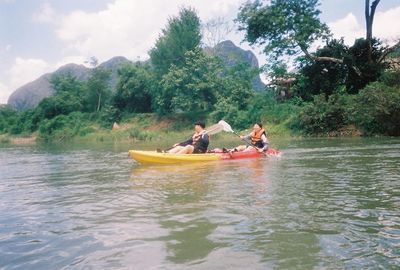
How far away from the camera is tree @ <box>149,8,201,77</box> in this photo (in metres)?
36.5

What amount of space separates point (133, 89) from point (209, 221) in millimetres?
34893

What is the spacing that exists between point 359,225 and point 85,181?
5.84 m

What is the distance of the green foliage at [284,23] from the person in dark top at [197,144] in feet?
47.0

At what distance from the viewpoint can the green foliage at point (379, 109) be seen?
686 inches

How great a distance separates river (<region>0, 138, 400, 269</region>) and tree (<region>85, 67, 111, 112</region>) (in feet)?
121

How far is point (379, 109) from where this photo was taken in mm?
17500

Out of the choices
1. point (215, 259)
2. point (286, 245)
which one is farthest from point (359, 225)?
point (215, 259)

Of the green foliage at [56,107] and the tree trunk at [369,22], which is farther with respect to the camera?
the green foliage at [56,107]

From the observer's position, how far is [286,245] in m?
3.59

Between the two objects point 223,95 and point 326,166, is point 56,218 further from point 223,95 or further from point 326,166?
point 223,95

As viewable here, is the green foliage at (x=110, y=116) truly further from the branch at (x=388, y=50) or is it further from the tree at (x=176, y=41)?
the branch at (x=388, y=50)

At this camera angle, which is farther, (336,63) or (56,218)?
(336,63)

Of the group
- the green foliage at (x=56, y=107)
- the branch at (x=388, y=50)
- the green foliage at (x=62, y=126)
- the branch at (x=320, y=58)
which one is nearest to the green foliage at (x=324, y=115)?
the branch at (x=320, y=58)

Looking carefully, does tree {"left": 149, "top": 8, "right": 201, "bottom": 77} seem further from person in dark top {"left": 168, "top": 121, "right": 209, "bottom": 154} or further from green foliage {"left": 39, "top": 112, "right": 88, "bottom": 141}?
person in dark top {"left": 168, "top": 121, "right": 209, "bottom": 154}
